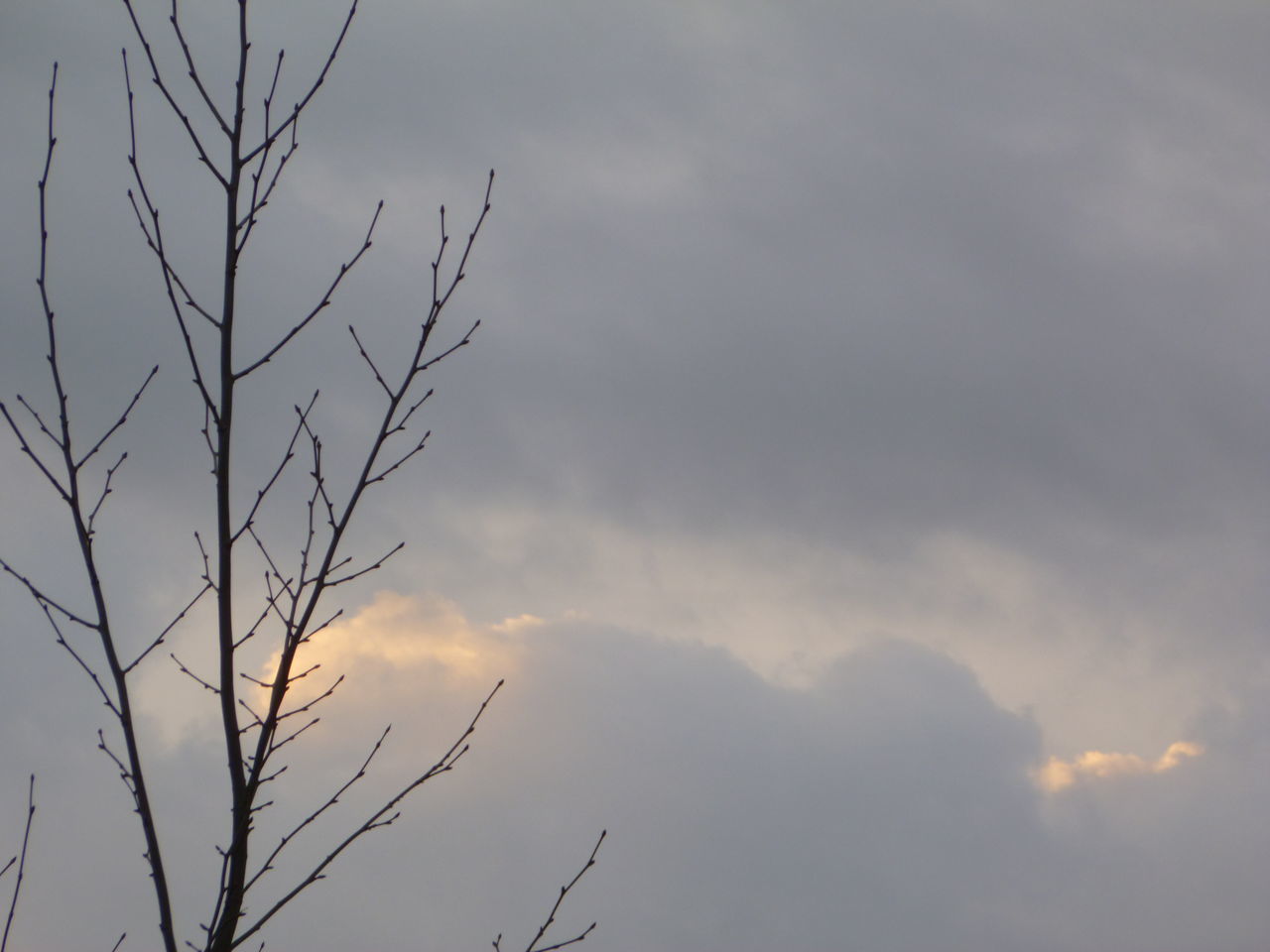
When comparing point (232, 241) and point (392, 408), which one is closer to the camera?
point (232, 241)

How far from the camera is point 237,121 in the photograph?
4.98m

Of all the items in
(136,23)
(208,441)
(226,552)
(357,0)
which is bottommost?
(226,552)

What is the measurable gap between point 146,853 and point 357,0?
4.04 m

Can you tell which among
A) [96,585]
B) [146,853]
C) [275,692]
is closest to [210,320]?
[96,585]

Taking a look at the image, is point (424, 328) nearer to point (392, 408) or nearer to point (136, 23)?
point (392, 408)

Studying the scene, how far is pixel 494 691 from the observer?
237 inches

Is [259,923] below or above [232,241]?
below

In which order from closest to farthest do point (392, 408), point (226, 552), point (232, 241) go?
1. point (226, 552)
2. point (232, 241)
3. point (392, 408)

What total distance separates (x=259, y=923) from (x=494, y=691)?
1634 millimetres

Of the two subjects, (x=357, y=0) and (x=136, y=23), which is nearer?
(x=136, y=23)

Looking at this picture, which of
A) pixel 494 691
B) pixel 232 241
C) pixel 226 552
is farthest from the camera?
pixel 494 691

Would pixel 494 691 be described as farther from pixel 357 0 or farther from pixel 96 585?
pixel 357 0

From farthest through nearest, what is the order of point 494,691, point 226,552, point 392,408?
point 494,691
point 392,408
point 226,552

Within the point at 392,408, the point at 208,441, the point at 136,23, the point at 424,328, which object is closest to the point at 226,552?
the point at 208,441
